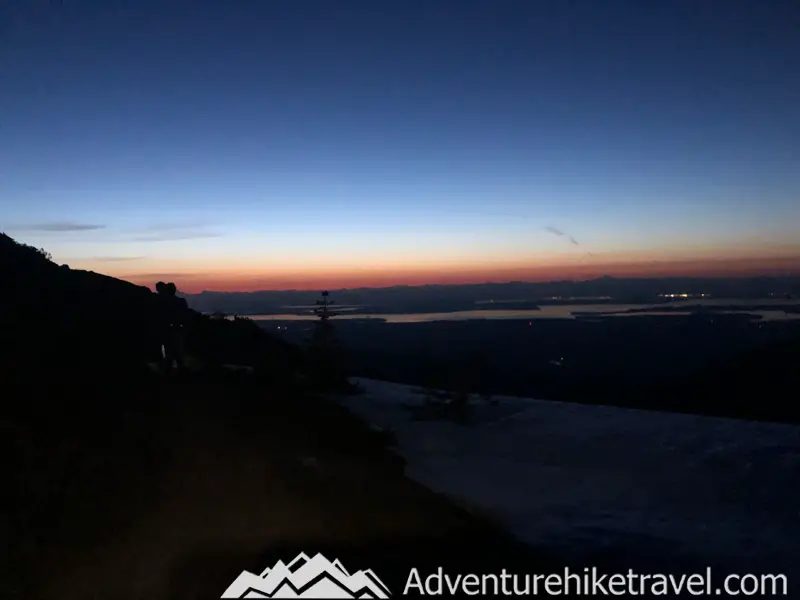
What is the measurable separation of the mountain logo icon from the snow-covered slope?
18.3ft

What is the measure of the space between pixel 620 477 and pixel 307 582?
13.8 m

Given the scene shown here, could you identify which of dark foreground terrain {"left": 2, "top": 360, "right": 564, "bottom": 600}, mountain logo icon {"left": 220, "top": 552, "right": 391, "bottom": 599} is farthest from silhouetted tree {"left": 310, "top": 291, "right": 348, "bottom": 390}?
mountain logo icon {"left": 220, "top": 552, "right": 391, "bottom": 599}

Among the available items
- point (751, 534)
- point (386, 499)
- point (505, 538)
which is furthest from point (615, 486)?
point (386, 499)

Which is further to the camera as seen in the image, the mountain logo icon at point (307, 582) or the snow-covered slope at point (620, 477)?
the snow-covered slope at point (620, 477)

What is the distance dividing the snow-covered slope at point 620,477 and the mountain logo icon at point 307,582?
5563 mm

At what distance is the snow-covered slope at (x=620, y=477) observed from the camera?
16.1 metres

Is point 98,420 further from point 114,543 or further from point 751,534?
point 751,534

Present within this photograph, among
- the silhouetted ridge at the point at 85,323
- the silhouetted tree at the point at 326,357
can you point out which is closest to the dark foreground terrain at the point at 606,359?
the silhouetted tree at the point at 326,357

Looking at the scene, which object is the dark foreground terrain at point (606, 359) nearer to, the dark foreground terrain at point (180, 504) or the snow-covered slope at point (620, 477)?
the snow-covered slope at point (620, 477)

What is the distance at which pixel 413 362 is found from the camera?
61.0m

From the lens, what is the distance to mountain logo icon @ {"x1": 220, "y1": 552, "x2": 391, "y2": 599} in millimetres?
11164

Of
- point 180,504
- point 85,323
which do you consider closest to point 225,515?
point 180,504

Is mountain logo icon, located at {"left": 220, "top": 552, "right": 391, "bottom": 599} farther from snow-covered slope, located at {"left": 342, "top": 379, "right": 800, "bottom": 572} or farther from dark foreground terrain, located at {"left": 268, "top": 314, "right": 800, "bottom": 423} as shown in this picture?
dark foreground terrain, located at {"left": 268, "top": 314, "right": 800, "bottom": 423}

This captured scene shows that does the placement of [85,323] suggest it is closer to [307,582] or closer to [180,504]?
[180,504]
